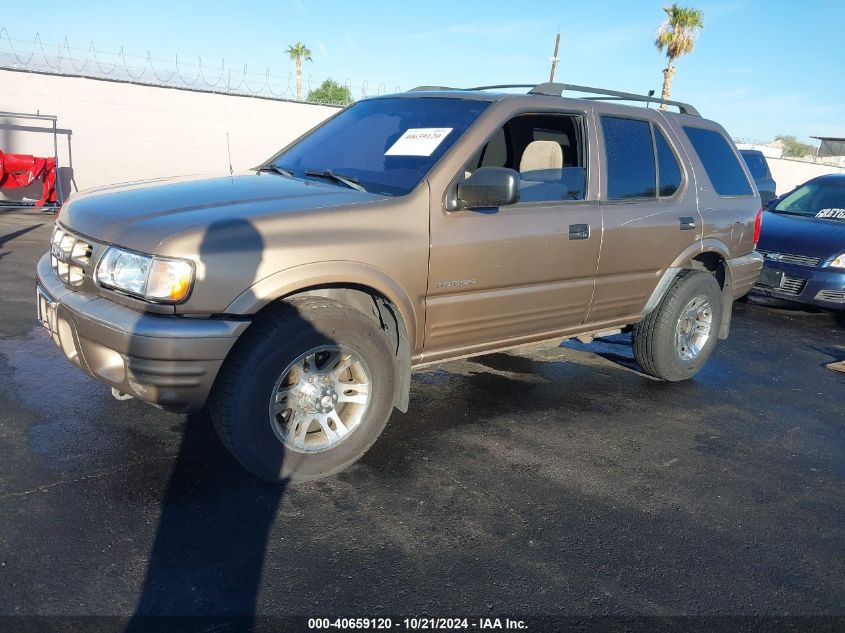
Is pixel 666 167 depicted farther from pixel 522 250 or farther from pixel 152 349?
pixel 152 349

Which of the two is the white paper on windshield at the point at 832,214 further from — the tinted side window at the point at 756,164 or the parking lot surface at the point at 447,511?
the tinted side window at the point at 756,164

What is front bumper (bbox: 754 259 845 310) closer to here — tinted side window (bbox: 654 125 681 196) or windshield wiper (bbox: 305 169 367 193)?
tinted side window (bbox: 654 125 681 196)

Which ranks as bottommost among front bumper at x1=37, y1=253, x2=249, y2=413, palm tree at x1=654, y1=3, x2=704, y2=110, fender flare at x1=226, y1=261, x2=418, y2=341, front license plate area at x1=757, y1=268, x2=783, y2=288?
front license plate area at x1=757, y1=268, x2=783, y2=288

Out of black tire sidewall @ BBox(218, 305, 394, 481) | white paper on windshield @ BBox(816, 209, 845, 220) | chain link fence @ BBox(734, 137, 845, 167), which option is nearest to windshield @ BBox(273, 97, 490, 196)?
black tire sidewall @ BBox(218, 305, 394, 481)

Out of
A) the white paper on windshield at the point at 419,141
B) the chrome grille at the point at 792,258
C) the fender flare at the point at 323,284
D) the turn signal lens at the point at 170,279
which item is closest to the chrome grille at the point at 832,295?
the chrome grille at the point at 792,258

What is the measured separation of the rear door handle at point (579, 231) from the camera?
13.0ft

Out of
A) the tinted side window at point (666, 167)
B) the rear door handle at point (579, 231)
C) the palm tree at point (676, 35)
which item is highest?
the palm tree at point (676, 35)

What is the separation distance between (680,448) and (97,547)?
308 cm

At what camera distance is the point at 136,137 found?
13.9 metres

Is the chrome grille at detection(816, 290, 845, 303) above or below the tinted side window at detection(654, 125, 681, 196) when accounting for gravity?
below

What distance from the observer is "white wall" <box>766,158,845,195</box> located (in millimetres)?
26469

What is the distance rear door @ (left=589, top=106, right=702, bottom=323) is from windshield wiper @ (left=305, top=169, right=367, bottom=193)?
1560 mm

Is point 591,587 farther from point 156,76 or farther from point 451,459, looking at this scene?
point 156,76

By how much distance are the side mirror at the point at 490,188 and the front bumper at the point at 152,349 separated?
50.6 inches
